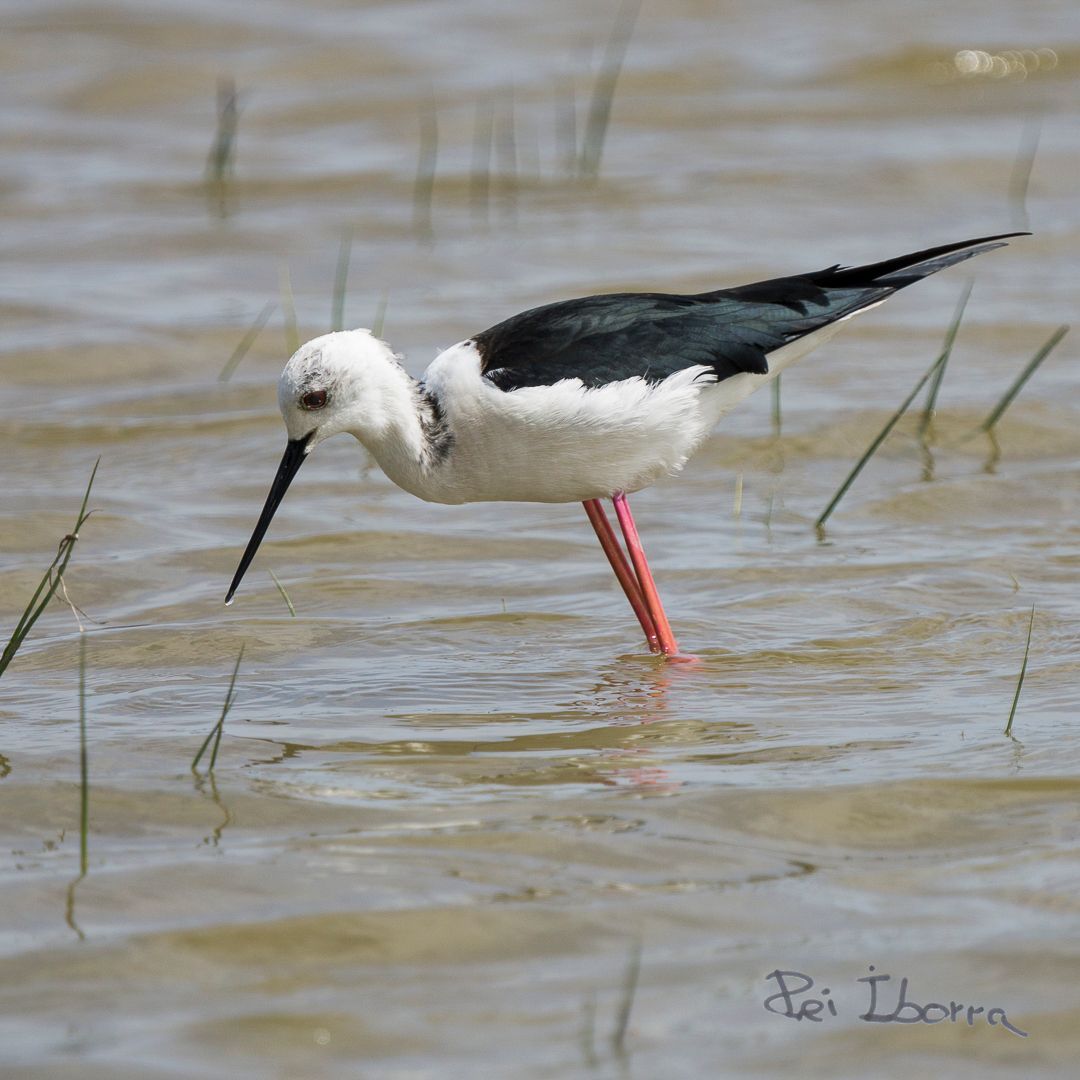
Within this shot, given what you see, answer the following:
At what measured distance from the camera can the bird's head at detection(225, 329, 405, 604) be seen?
5.55 m

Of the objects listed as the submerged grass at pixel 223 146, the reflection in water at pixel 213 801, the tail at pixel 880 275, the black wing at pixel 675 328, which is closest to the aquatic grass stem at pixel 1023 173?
the submerged grass at pixel 223 146

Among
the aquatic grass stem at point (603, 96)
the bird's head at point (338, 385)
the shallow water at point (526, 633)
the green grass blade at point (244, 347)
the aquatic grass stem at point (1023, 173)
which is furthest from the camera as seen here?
the aquatic grass stem at point (603, 96)

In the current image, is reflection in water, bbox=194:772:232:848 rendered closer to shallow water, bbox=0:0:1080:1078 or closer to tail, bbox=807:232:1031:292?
shallow water, bbox=0:0:1080:1078

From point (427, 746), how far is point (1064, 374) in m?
4.74

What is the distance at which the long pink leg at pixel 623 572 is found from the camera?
5.96m

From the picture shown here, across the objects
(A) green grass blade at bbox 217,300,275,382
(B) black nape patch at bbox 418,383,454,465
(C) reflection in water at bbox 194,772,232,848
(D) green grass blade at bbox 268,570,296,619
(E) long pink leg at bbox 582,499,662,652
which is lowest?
(A) green grass blade at bbox 217,300,275,382

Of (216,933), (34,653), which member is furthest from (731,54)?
(216,933)

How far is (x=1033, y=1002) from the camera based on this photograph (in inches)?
137

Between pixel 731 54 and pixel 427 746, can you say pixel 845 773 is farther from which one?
pixel 731 54

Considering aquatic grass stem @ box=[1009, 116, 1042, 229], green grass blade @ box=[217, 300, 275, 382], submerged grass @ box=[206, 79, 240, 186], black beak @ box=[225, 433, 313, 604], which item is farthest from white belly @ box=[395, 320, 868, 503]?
submerged grass @ box=[206, 79, 240, 186]

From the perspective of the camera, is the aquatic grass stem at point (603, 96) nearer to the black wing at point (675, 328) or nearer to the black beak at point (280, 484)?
the black wing at point (675, 328)

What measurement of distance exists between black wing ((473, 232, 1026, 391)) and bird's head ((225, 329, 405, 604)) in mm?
320

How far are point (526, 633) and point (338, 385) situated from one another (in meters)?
1.09

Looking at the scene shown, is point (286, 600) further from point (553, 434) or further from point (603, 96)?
point (603, 96)
